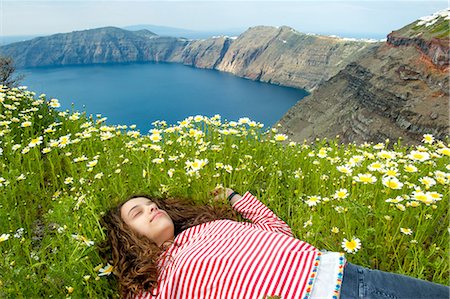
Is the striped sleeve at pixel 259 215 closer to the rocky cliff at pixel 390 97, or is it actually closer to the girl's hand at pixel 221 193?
the girl's hand at pixel 221 193

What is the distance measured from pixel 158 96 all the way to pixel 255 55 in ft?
302

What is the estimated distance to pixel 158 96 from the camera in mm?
99250

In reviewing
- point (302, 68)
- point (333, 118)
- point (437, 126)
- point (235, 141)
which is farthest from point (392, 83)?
point (302, 68)

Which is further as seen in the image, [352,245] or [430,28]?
[430,28]

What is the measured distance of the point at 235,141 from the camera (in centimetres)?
552

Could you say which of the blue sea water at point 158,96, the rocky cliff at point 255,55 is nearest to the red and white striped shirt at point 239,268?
the blue sea water at point 158,96

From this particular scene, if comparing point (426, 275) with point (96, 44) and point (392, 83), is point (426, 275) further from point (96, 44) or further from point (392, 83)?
point (96, 44)

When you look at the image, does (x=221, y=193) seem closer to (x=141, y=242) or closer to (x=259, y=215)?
(x=259, y=215)

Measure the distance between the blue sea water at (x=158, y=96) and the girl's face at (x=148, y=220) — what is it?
6877 centimetres

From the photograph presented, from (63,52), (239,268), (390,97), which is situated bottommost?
(63,52)

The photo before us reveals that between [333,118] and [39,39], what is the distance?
175m

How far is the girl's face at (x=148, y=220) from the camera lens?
11.0 ft

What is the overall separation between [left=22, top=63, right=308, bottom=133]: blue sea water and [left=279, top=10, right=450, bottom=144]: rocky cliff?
14.4 meters

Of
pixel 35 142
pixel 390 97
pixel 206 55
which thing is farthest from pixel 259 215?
pixel 206 55
